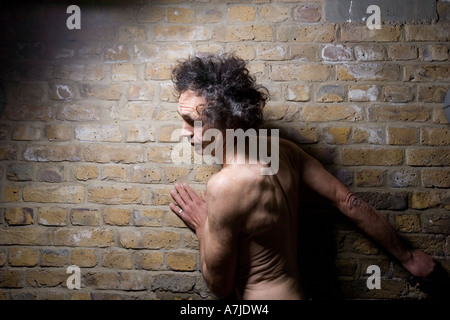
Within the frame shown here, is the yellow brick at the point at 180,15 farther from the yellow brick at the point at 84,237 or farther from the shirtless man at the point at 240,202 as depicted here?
the yellow brick at the point at 84,237

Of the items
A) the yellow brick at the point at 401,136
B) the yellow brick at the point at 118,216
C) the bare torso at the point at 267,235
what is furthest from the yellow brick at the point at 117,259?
the yellow brick at the point at 401,136

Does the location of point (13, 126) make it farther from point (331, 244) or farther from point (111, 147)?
point (331, 244)

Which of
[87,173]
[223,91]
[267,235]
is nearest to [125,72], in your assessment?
[87,173]

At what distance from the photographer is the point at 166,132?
1642 millimetres

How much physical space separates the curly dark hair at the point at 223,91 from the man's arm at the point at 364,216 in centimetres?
38

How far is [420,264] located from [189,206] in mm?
1203

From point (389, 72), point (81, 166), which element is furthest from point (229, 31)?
point (81, 166)

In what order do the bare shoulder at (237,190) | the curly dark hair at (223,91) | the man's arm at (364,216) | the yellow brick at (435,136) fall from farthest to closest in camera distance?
the yellow brick at (435,136) < the man's arm at (364,216) < the curly dark hair at (223,91) < the bare shoulder at (237,190)

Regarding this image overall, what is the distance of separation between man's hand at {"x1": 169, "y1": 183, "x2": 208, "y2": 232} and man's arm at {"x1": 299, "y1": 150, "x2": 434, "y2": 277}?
1.77ft

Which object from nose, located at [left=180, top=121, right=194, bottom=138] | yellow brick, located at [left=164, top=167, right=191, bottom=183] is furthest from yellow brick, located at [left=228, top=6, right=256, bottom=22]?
yellow brick, located at [left=164, top=167, right=191, bottom=183]

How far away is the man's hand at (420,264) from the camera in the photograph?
1.53m

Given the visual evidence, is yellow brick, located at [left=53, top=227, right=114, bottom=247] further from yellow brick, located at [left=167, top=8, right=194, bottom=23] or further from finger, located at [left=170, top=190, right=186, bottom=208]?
yellow brick, located at [left=167, top=8, right=194, bottom=23]

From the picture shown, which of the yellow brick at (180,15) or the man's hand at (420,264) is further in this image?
the yellow brick at (180,15)

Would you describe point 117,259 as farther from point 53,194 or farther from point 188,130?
point 188,130
